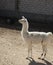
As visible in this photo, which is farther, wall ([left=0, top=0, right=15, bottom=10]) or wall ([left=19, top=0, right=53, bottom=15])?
wall ([left=0, top=0, right=15, bottom=10])

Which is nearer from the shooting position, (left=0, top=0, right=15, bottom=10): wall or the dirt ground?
the dirt ground

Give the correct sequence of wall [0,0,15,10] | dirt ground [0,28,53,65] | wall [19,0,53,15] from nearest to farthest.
→ dirt ground [0,28,53,65] → wall [19,0,53,15] → wall [0,0,15,10]

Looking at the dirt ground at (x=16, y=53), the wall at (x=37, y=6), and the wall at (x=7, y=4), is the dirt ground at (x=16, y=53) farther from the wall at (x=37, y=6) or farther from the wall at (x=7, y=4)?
the wall at (x=7, y=4)

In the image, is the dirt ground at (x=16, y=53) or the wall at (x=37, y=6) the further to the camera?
the wall at (x=37, y=6)

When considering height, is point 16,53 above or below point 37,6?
above

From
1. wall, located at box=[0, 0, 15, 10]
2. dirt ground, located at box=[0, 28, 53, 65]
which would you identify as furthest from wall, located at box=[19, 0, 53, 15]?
dirt ground, located at box=[0, 28, 53, 65]

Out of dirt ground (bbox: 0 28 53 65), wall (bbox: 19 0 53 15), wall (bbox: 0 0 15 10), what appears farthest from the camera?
wall (bbox: 0 0 15 10)

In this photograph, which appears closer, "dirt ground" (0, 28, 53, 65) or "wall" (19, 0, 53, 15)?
"dirt ground" (0, 28, 53, 65)

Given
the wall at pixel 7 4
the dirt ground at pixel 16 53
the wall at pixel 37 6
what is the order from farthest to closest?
the wall at pixel 7 4 → the wall at pixel 37 6 → the dirt ground at pixel 16 53

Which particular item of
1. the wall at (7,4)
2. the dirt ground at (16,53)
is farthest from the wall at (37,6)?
the dirt ground at (16,53)

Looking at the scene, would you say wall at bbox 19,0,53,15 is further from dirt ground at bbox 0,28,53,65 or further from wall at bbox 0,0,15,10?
dirt ground at bbox 0,28,53,65

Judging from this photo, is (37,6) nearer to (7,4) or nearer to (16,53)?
(7,4)

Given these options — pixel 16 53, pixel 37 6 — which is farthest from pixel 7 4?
pixel 16 53

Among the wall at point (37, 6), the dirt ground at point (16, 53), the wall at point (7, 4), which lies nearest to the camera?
the dirt ground at point (16, 53)
